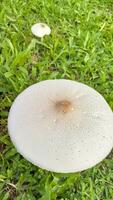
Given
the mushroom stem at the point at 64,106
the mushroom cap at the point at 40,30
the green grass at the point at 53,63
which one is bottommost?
the green grass at the point at 53,63

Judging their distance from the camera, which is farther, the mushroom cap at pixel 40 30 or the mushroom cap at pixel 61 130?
the mushroom cap at pixel 40 30

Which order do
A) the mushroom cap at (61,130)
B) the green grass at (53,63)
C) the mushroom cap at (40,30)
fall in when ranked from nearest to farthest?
the mushroom cap at (61,130) < the green grass at (53,63) < the mushroom cap at (40,30)

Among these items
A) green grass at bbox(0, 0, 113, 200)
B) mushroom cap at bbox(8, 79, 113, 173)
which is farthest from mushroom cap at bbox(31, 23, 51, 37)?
mushroom cap at bbox(8, 79, 113, 173)

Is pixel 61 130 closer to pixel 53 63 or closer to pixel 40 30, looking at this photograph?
pixel 53 63

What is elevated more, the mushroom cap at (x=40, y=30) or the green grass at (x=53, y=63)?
the mushroom cap at (x=40, y=30)

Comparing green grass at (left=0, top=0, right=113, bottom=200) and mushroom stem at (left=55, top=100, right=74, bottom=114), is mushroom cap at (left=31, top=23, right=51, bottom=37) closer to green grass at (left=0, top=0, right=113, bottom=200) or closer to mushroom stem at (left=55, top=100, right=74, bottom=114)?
green grass at (left=0, top=0, right=113, bottom=200)

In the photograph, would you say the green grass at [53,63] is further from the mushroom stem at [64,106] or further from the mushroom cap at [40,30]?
the mushroom stem at [64,106]

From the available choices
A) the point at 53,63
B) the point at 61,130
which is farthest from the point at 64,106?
the point at 53,63

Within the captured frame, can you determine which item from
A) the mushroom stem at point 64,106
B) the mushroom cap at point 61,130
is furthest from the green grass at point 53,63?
the mushroom stem at point 64,106
